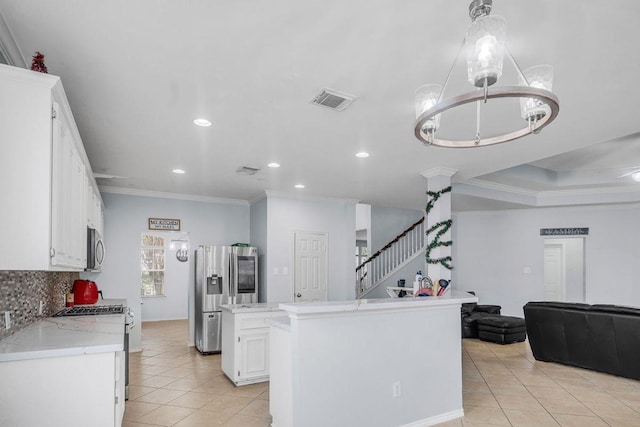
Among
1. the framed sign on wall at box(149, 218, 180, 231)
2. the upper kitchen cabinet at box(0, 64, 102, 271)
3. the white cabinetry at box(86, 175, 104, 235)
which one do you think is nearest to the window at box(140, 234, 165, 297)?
the framed sign on wall at box(149, 218, 180, 231)

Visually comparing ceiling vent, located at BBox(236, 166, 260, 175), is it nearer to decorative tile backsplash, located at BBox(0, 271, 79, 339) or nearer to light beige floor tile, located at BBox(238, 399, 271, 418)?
decorative tile backsplash, located at BBox(0, 271, 79, 339)

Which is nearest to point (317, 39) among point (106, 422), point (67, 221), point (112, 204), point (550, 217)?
point (67, 221)

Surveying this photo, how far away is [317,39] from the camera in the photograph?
7.32ft

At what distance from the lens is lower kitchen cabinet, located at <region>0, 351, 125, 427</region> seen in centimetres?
201

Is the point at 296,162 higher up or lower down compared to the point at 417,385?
higher up

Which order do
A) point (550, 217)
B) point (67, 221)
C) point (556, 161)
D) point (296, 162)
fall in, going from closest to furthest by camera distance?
point (67, 221) < point (296, 162) < point (556, 161) < point (550, 217)

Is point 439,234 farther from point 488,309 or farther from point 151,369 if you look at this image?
point 151,369

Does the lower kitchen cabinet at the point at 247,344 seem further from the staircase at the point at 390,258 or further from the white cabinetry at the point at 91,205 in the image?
the staircase at the point at 390,258

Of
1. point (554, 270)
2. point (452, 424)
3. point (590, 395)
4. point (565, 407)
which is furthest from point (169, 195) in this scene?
point (554, 270)

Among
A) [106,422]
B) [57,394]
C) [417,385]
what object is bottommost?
[417,385]

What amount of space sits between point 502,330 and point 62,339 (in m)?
6.46

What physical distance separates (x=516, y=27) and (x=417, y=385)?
290 centimetres

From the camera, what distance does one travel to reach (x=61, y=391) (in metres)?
2.13

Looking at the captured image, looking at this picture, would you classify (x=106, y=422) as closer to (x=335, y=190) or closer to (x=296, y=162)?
(x=296, y=162)
